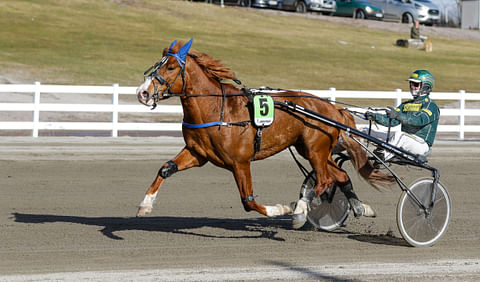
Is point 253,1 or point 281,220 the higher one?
point 253,1

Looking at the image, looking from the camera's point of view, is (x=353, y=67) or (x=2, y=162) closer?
(x=2, y=162)

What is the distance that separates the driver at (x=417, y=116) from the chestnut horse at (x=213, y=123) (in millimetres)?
768

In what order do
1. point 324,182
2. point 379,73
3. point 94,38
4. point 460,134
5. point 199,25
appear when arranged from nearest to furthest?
point 324,182
point 460,134
point 379,73
point 94,38
point 199,25

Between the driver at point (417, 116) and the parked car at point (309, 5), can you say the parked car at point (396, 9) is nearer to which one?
the parked car at point (309, 5)

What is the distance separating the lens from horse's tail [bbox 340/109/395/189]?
7.79 meters

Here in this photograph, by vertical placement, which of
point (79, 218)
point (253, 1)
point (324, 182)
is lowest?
point (79, 218)

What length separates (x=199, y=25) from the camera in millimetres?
37031

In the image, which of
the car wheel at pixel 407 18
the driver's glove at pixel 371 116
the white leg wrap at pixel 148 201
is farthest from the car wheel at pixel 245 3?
the white leg wrap at pixel 148 201

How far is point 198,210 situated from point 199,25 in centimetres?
2892

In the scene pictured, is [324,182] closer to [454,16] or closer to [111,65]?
[111,65]

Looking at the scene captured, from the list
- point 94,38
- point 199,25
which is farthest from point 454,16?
point 94,38

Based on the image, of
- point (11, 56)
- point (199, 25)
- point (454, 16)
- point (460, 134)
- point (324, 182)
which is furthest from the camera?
point (454, 16)

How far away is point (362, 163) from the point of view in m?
7.82

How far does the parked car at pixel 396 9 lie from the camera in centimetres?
4234
